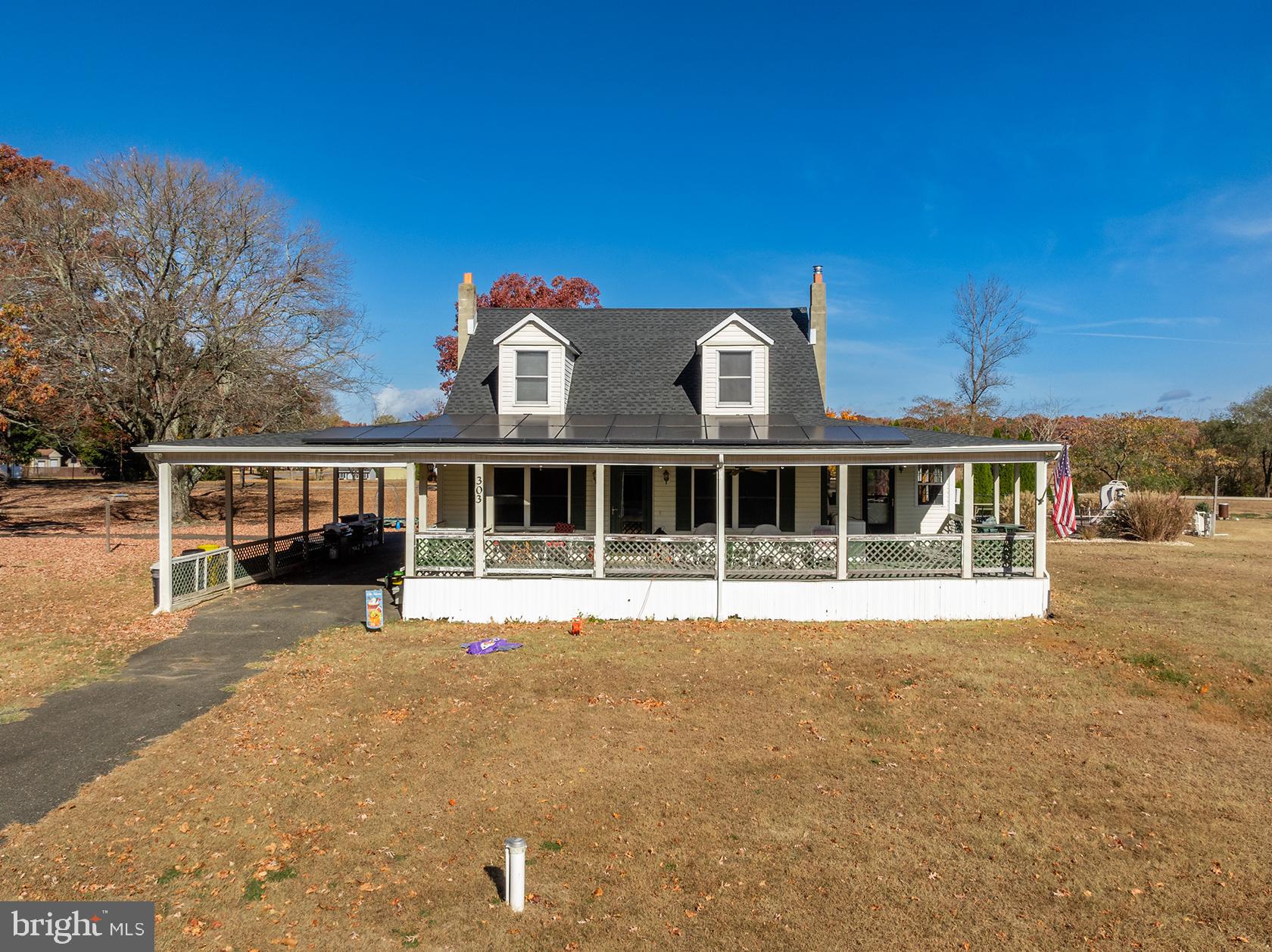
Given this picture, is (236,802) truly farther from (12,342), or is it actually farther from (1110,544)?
(1110,544)

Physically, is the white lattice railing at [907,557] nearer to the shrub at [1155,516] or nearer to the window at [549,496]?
the window at [549,496]

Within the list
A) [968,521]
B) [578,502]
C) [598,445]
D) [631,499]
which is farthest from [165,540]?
[968,521]

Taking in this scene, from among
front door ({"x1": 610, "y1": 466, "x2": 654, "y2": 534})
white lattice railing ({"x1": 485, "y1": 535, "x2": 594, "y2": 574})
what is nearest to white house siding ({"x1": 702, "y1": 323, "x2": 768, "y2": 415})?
front door ({"x1": 610, "y1": 466, "x2": 654, "y2": 534})

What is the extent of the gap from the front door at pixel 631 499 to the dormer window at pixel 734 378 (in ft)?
10.6

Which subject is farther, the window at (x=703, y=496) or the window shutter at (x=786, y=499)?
the window at (x=703, y=496)

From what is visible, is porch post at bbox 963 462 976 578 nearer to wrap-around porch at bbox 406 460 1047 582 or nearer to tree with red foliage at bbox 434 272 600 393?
wrap-around porch at bbox 406 460 1047 582

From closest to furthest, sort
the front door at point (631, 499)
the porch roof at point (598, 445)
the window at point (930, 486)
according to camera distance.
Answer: the porch roof at point (598, 445)
the front door at point (631, 499)
the window at point (930, 486)

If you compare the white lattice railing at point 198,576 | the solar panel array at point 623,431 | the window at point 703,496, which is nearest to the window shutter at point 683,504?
the window at point 703,496

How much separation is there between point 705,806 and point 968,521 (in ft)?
31.5

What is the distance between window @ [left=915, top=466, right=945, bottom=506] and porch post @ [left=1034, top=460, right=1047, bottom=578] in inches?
165

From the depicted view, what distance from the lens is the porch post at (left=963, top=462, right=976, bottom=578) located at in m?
13.3

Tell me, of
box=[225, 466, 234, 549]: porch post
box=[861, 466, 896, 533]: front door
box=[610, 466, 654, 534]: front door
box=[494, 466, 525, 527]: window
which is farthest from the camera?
box=[861, 466, 896, 533]: front door

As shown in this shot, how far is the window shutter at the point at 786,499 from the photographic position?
1653 centimetres

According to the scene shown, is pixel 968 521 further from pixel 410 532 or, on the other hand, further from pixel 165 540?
pixel 165 540
